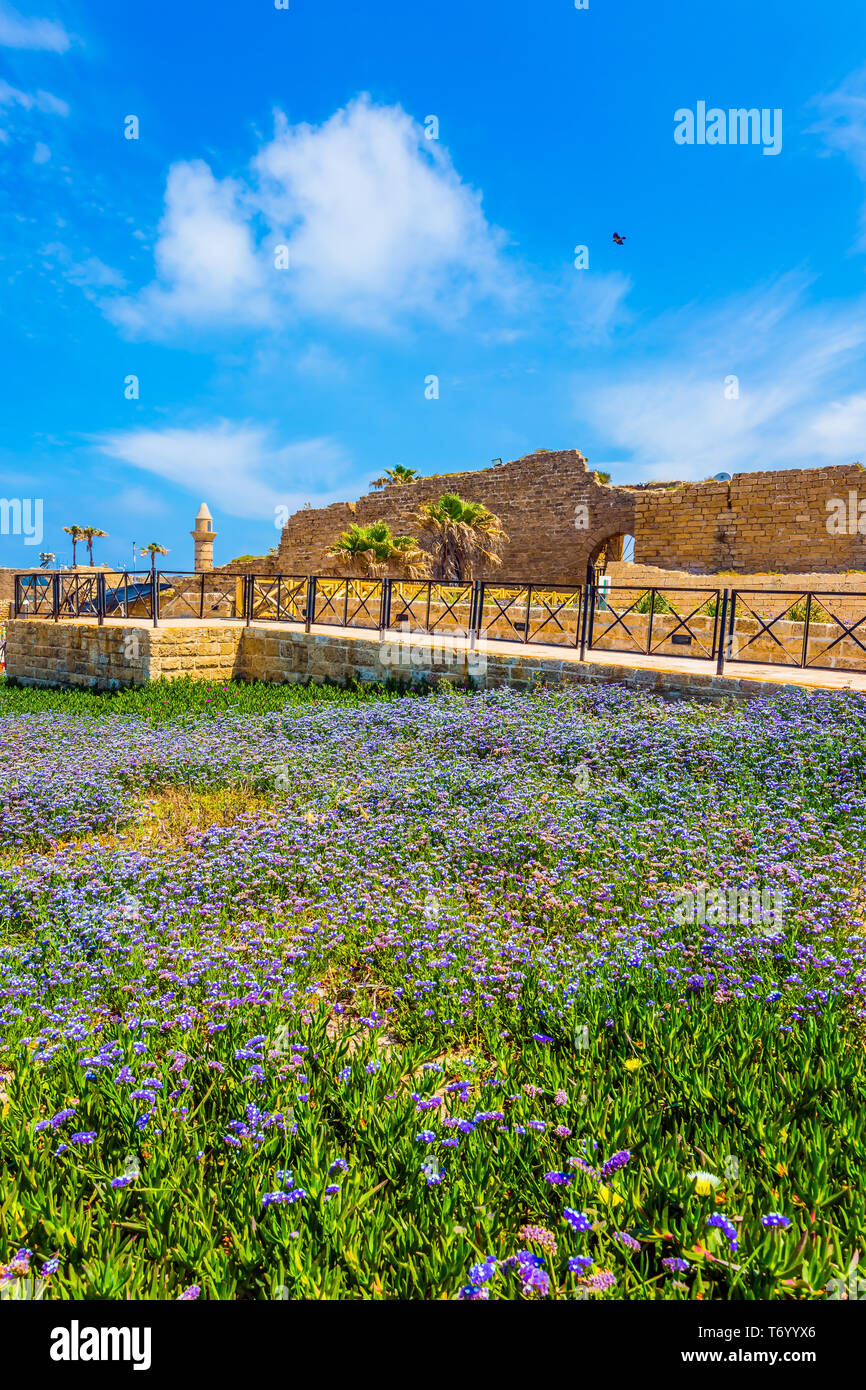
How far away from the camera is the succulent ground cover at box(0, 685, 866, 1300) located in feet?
6.17

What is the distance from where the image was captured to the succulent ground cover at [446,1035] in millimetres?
1881

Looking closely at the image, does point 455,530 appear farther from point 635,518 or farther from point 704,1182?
point 704,1182

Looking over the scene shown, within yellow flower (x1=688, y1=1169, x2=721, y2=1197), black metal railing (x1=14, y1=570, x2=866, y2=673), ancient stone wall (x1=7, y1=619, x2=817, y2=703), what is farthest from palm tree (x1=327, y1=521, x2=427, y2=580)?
yellow flower (x1=688, y1=1169, x2=721, y2=1197)

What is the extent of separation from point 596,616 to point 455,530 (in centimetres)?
1158

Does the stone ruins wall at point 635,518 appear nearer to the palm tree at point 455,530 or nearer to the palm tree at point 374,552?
the palm tree at point 455,530

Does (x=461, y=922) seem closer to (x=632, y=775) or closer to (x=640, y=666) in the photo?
(x=632, y=775)

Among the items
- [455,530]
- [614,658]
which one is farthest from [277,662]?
[455,530]

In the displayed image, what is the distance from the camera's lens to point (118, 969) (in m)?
3.55

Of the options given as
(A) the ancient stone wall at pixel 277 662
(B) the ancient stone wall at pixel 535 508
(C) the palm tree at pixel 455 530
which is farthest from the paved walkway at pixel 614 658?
(B) the ancient stone wall at pixel 535 508

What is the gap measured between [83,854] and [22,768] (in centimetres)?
289

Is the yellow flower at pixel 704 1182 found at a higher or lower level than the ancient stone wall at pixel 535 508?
lower

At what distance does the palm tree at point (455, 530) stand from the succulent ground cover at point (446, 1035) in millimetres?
18003

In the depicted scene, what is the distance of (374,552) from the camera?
74.4ft

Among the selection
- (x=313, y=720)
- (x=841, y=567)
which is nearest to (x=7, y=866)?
(x=313, y=720)
